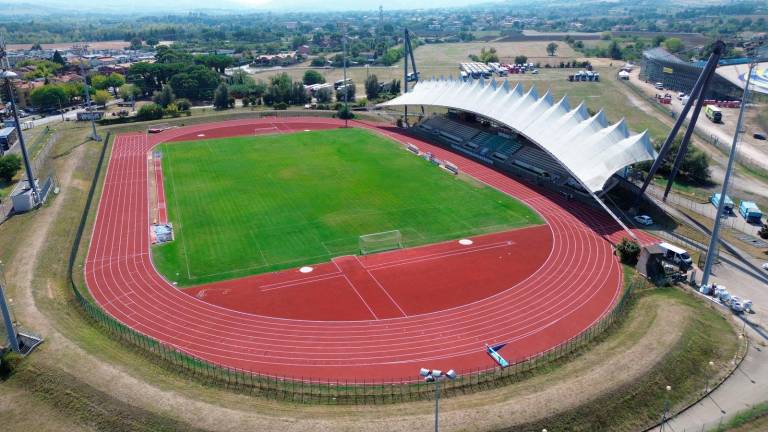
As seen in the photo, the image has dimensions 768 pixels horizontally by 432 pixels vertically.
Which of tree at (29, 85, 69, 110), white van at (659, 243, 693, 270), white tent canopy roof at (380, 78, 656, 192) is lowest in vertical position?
white van at (659, 243, 693, 270)

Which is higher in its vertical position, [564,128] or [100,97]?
[564,128]

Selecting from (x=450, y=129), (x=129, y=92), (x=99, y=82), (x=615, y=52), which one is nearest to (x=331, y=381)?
(x=450, y=129)

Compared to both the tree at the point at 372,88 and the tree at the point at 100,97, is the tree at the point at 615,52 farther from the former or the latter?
the tree at the point at 100,97

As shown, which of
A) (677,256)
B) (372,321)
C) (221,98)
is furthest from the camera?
(221,98)

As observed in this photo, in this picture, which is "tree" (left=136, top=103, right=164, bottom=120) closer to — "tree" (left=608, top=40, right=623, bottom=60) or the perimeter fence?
the perimeter fence

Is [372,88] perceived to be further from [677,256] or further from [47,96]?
[677,256]

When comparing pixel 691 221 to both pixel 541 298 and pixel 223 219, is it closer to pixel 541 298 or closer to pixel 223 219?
pixel 541 298

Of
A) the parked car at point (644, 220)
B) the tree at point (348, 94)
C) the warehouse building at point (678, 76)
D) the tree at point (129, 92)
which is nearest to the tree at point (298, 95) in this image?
the tree at point (348, 94)

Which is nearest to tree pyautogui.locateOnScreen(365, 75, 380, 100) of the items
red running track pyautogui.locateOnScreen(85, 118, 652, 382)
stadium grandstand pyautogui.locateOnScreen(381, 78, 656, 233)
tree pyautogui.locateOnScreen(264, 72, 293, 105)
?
tree pyautogui.locateOnScreen(264, 72, 293, 105)
